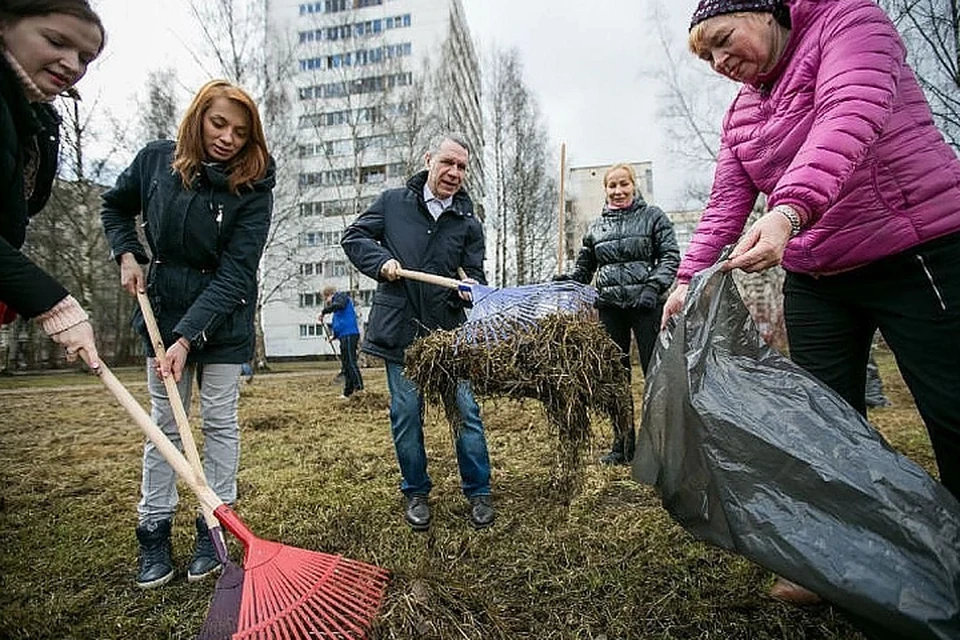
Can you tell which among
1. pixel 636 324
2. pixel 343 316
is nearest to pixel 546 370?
pixel 636 324

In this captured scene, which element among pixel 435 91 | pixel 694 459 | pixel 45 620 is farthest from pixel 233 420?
pixel 435 91

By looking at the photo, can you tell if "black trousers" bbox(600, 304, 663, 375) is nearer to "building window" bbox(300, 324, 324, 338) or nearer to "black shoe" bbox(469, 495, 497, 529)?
"black shoe" bbox(469, 495, 497, 529)

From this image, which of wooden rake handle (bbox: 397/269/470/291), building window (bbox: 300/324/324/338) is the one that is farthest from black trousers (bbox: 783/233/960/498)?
building window (bbox: 300/324/324/338)

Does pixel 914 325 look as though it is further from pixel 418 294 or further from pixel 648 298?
pixel 648 298

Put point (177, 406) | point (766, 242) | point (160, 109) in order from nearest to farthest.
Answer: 1. point (766, 242)
2. point (177, 406)
3. point (160, 109)

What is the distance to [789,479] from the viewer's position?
49.0 inches

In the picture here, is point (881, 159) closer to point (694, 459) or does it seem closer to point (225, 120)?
point (694, 459)

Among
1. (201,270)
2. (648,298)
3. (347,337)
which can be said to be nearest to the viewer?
(201,270)

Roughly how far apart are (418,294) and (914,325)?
6.06ft

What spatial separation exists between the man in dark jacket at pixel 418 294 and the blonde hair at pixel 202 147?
1.90ft

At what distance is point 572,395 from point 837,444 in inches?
37.3

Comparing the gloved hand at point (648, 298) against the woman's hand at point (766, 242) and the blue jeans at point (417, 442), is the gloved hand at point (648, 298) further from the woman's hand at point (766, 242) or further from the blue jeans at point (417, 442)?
the woman's hand at point (766, 242)

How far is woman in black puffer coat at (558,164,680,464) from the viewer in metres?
3.41

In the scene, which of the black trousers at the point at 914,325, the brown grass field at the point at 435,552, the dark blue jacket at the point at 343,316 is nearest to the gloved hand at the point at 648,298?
the brown grass field at the point at 435,552
